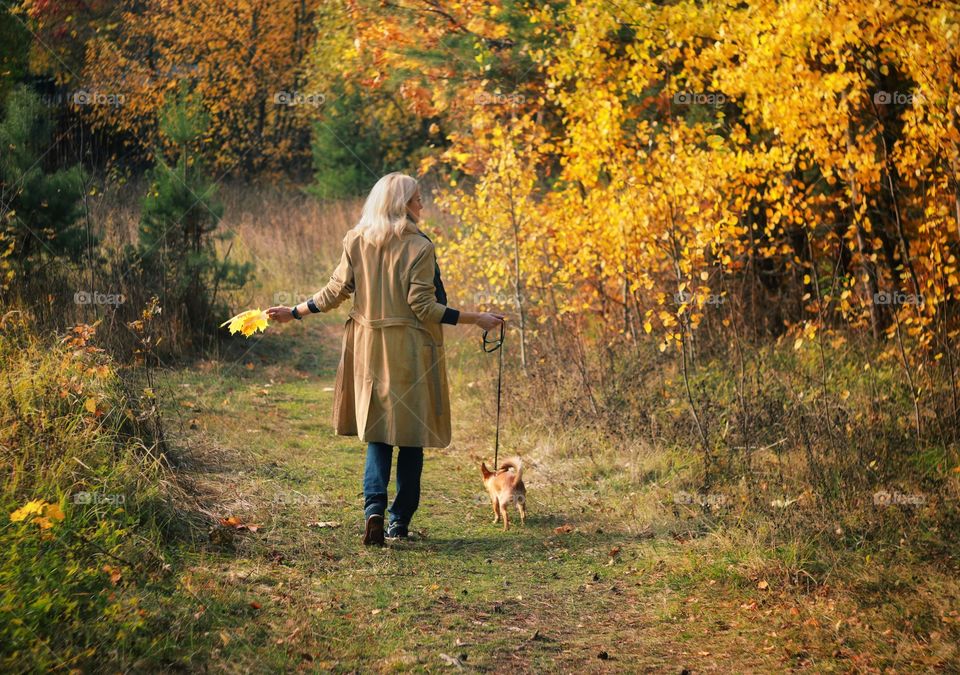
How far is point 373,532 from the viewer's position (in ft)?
18.6

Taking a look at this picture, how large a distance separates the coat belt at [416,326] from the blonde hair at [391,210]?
0.42 meters

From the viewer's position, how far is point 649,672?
4.19 m

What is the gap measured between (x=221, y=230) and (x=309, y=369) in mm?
4369

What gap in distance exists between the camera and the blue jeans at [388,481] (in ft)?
18.6

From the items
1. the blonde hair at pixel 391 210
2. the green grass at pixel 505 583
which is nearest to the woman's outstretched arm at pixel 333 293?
the blonde hair at pixel 391 210

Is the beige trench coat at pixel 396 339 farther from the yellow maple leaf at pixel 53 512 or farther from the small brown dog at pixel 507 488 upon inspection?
the yellow maple leaf at pixel 53 512

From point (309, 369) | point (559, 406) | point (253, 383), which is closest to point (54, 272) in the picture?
point (253, 383)

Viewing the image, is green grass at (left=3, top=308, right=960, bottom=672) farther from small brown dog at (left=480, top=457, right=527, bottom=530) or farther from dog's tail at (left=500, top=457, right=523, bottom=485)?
dog's tail at (left=500, top=457, right=523, bottom=485)

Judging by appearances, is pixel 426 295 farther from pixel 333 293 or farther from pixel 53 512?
pixel 53 512

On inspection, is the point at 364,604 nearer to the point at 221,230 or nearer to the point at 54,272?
the point at 54,272

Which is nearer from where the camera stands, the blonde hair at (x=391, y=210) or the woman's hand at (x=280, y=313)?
the blonde hair at (x=391, y=210)

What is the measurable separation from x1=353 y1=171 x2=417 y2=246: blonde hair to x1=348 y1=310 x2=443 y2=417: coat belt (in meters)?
0.42

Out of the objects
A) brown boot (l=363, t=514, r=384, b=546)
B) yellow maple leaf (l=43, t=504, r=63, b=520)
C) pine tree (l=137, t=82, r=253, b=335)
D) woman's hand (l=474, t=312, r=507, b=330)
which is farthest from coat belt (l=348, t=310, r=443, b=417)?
pine tree (l=137, t=82, r=253, b=335)

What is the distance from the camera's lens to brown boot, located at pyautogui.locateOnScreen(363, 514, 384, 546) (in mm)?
5648
